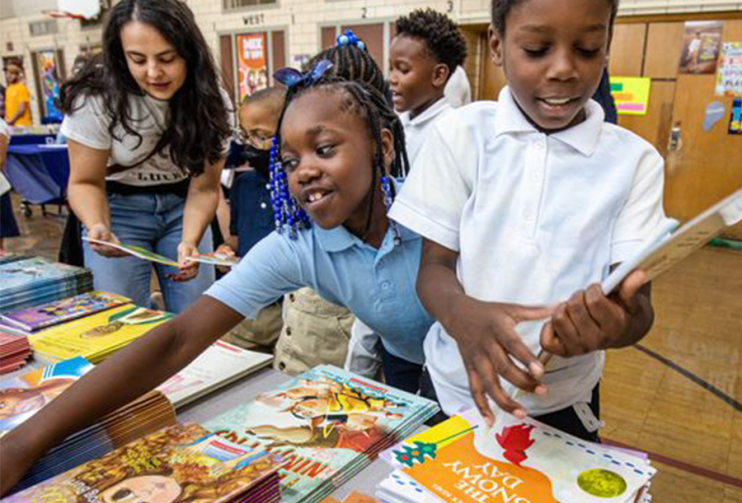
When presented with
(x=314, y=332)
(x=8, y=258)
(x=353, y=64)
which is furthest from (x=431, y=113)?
(x=8, y=258)

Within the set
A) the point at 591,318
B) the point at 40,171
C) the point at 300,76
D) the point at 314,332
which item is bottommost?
A: the point at 40,171

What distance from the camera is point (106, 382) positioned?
0.89 metres

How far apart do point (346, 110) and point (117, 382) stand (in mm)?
623

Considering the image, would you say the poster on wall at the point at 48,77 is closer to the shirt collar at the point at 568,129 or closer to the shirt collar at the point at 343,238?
the shirt collar at the point at 343,238

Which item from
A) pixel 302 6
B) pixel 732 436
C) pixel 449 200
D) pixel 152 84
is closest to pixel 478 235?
pixel 449 200

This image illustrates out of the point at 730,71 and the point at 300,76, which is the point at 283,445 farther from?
the point at 730,71

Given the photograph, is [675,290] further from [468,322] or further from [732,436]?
[468,322]

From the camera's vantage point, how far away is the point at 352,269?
1153mm

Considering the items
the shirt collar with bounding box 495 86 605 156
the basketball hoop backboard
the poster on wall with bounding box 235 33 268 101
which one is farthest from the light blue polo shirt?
the basketball hoop backboard

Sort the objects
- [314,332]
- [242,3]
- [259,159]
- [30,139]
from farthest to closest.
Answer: [242,3], [30,139], [259,159], [314,332]

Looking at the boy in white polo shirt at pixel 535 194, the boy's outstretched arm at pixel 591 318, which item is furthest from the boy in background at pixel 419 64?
the boy's outstretched arm at pixel 591 318

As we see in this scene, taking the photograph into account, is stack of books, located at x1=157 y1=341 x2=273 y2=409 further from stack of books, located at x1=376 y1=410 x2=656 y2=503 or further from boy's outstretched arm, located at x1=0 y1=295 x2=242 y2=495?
stack of books, located at x1=376 y1=410 x2=656 y2=503

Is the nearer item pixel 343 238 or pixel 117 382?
pixel 117 382

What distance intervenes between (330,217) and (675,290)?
3607 mm
